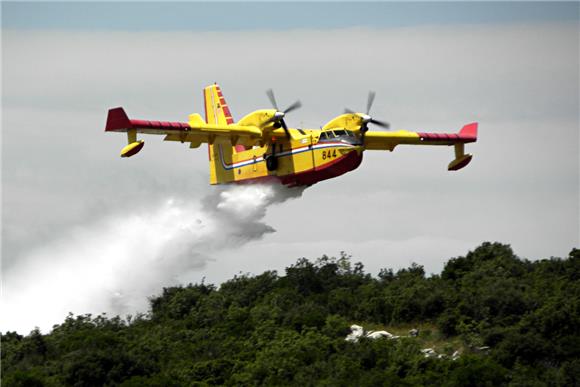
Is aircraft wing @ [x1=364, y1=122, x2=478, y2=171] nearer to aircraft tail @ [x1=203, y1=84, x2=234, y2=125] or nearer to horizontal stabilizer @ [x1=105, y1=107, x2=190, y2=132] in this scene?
aircraft tail @ [x1=203, y1=84, x2=234, y2=125]

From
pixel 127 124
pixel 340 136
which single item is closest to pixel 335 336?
pixel 340 136

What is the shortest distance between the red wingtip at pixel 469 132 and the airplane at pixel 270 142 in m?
3.78

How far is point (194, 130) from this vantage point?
2005 inches

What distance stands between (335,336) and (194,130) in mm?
11060

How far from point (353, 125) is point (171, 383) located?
33.2 ft

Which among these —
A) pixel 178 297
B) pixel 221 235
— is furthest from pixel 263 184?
pixel 178 297

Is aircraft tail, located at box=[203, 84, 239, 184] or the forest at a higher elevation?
aircraft tail, located at box=[203, 84, 239, 184]

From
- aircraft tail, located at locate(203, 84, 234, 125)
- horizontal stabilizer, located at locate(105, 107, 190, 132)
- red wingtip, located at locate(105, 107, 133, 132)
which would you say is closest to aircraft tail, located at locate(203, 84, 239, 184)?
aircraft tail, located at locate(203, 84, 234, 125)

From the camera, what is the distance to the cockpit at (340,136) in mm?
49531

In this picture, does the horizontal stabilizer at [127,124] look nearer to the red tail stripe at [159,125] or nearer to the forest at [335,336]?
the red tail stripe at [159,125]

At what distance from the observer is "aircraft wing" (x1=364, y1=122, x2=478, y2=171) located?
5466 centimetres

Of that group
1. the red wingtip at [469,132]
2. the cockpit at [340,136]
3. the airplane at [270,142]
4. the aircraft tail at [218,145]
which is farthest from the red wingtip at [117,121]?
the red wingtip at [469,132]

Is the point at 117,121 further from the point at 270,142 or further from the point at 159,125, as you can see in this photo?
the point at 270,142

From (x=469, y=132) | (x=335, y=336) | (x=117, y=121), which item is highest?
(x=117, y=121)
